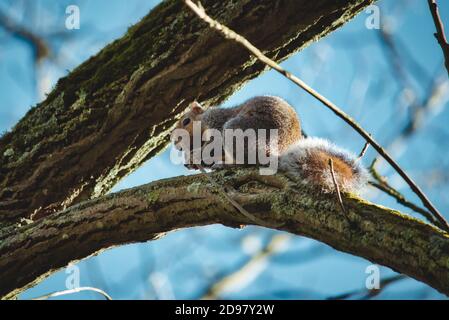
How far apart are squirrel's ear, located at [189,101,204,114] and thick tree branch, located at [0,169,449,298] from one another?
68cm

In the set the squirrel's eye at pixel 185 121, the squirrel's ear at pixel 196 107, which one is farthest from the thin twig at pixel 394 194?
the squirrel's eye at pixel 185 121

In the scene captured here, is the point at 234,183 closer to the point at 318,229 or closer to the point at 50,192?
the point at 318,229

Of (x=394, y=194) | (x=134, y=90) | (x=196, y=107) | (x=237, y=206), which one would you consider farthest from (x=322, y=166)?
(x=196, y=107)

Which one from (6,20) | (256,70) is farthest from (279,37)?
(6,20)

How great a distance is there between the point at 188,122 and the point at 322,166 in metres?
1.70

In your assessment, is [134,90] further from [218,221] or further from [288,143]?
[288,143]

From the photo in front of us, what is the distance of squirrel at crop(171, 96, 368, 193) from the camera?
2057 millimetres

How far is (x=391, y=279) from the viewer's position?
2.45 m

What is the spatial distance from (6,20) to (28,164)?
2292 millimetres

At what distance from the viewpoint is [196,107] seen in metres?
3.12

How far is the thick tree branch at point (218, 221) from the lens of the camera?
5.23ft

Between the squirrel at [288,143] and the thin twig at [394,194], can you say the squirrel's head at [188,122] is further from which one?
the thin twig at [394,194]

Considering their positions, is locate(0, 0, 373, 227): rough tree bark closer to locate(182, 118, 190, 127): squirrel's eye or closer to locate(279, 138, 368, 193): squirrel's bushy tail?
locate(279, 138, 368, 193): squirrel's bushy tail

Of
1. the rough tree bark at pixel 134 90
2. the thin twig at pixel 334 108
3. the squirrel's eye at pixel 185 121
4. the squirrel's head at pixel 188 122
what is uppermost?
the squirrel's eye at pixel 185 121
